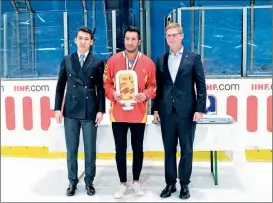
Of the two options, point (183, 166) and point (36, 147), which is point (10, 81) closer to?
point (36, 147)

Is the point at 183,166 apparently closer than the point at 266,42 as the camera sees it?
Yes

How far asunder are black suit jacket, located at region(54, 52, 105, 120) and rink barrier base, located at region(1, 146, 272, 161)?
1.44 m

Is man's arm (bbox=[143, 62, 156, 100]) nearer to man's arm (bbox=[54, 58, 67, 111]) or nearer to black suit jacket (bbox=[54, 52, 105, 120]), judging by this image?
black suit jacket (bbox=[54, 52, 105, 120])

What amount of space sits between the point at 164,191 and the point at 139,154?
38 centimetres

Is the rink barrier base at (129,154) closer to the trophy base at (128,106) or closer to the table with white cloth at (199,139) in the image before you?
the table with white cloth at (199,139)

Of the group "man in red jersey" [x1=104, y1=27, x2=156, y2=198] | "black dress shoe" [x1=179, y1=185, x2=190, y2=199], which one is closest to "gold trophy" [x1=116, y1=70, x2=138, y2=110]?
"man in red jersey" [x1=104, y1=27, x2=156, y2=198]

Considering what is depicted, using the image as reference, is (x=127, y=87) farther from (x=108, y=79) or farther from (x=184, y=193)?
(x=184, y=193)

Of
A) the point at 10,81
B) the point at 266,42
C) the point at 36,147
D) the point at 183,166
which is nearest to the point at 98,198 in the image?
the point at 183,166

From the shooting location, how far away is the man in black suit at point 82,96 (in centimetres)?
319

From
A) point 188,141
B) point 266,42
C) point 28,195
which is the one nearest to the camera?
point 188,141

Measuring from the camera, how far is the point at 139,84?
3121 mm

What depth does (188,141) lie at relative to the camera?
3.16 metres

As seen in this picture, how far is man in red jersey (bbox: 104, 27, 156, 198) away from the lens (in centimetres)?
309

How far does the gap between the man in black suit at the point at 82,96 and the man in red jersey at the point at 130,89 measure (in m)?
0.10
